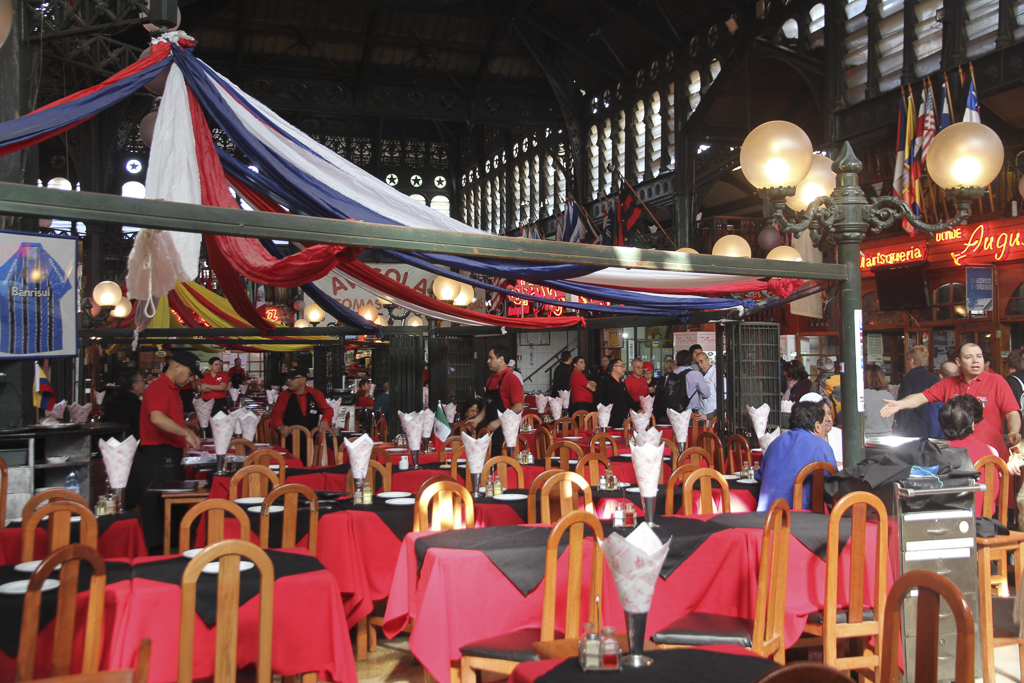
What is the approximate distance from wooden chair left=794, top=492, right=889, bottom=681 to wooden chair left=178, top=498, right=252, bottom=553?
232 centimetres

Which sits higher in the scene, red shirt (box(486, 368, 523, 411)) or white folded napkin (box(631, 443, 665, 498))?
red shirt (box(486, 368, 523, 411))

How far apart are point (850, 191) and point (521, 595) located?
9.08 ft

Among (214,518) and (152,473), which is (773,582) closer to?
(214,518)

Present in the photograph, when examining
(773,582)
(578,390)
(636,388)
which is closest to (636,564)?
(773,582)

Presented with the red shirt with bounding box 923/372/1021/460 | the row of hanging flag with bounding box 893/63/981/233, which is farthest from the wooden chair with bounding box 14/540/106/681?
the row of hanging flag with bounding box 893/63/981/233

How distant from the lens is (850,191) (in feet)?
13.8

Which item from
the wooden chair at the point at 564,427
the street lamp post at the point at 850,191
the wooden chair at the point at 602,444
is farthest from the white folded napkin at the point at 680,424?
the street lamp post at the point at 850,191

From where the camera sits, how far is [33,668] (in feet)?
8.06

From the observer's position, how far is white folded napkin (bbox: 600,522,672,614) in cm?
200

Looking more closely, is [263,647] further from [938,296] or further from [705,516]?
[938,296]

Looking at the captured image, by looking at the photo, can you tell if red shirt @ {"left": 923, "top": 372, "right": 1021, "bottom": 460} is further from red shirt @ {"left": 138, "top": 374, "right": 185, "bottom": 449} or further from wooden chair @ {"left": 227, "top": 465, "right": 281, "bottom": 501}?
red shirt @ {"left": 138, "top": 374, "right": 185, "bottom": 449}
